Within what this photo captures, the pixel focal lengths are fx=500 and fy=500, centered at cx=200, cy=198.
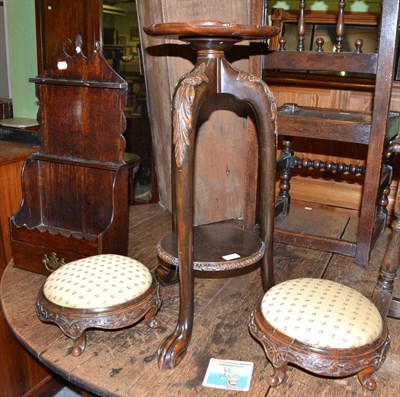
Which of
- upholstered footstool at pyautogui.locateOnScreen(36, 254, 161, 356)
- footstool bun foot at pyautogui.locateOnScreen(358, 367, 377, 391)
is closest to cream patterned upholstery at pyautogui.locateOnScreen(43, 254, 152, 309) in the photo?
upholstered footstool at pyautogui.locateOnScreen(36, 254, 161, 356)

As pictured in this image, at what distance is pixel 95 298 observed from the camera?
3.97 ft

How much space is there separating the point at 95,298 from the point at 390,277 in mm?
797

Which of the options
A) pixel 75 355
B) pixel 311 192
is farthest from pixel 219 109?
pixel 311 192

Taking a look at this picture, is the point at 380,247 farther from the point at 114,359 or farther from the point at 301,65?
the point at 114,359

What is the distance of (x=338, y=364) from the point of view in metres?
1.06

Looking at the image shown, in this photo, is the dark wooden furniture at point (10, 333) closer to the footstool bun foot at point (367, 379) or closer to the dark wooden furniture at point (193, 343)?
the dark wooden furniture at point (193, 343)

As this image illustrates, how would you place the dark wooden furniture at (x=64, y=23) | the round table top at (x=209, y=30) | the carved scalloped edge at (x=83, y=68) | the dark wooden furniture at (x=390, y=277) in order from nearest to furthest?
the round table top at (x=209, y=30) < the dark wooden furniture at (x=390, y=277) < the carved scalloped edge at (x=83, y=68) < the dark wooden furniture at (x=64, y=23)

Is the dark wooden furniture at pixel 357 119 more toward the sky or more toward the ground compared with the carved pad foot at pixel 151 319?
more toward the sky

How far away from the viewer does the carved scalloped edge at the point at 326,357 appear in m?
1.06

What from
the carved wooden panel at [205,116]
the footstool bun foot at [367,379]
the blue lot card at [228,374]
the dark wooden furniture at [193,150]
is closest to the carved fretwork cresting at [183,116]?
the dark wooden furniture at [193,150]

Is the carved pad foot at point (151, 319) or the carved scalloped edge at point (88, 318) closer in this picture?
the carved scalloped edge at point (88, 318)

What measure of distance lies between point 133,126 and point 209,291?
1847 millimetres

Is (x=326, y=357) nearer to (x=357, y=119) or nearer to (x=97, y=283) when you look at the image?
(x=97, y=283)

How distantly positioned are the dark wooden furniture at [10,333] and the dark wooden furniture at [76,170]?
0.29 metres
